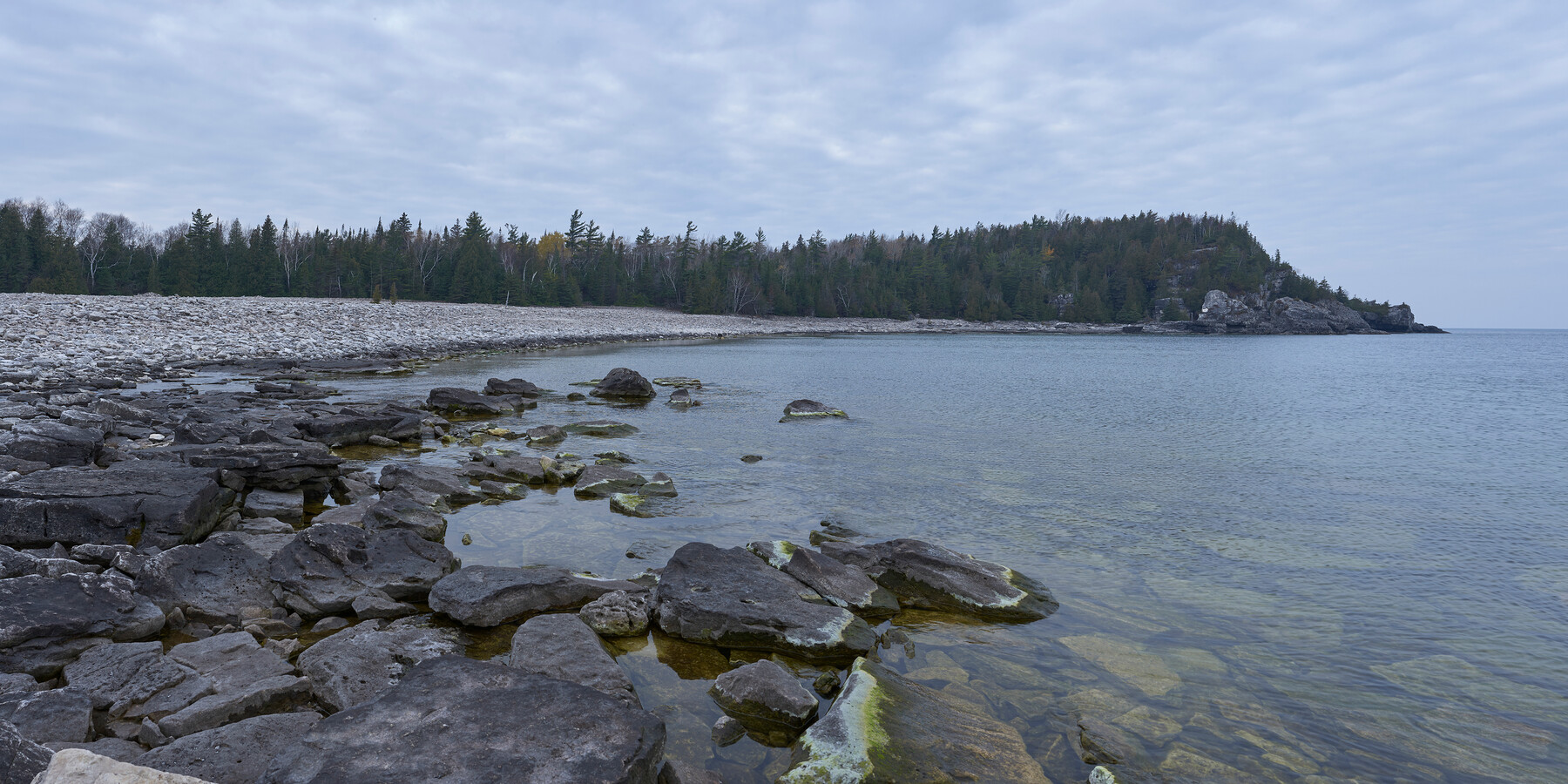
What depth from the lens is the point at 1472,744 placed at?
5770 millimetres

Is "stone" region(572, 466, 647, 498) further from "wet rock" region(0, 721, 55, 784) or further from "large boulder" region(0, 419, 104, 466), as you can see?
"wet rock" region(0, 721, 55, 784)

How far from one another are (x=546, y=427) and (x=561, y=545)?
816cm

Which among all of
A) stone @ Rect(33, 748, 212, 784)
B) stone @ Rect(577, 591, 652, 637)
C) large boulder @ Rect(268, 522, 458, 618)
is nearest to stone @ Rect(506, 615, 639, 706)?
stone @ Rect(577, 591, 652, 637)

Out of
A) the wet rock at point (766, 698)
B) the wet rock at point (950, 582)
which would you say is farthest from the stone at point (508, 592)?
the wet rock at point (950, 582)

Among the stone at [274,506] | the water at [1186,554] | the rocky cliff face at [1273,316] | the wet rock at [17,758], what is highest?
the rocky cliff face at [1273,316]

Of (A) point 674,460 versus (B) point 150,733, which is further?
(A) point 674,460

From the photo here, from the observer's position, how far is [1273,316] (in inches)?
5561

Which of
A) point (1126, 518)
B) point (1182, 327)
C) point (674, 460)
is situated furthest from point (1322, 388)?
point (1182, 327)

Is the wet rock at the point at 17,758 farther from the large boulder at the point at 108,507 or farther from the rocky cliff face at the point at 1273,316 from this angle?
the rocky cliff face at the point at 1273,316

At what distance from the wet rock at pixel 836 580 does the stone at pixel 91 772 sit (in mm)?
5767

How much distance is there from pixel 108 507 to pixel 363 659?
4.65 meters

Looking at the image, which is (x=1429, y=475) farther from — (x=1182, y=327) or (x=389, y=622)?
(x=1182, y=327)

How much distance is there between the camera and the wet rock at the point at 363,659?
17.4ft

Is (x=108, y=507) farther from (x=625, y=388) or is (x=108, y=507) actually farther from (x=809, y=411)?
(x=625, y=388)
